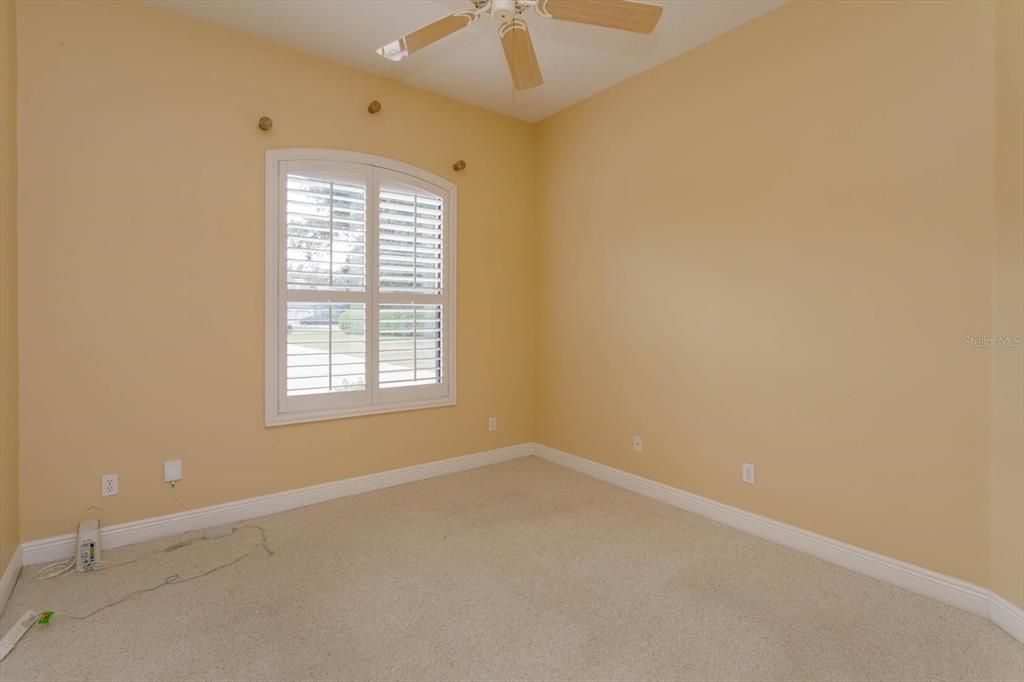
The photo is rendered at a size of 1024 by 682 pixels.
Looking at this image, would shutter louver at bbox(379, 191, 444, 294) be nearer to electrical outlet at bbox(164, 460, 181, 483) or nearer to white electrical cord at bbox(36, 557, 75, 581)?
electrical outlet at bbox(164, 460, 181, 483)

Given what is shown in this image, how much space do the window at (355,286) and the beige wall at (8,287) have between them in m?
1.14

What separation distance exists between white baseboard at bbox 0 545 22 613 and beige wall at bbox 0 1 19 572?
0.12 ft

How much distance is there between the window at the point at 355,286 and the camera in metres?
3.20

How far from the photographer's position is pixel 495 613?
212 cm

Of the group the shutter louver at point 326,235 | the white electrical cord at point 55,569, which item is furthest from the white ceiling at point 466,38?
the white electrical cord at point 55,569

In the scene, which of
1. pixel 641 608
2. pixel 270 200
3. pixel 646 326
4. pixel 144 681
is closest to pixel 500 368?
pixel 646 326

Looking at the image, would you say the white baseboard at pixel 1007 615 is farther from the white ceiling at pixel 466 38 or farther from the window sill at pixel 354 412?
the window sill at pixel 354 412

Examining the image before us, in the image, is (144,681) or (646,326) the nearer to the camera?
(144,681)

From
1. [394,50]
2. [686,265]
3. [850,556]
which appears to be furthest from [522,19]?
[850,556]

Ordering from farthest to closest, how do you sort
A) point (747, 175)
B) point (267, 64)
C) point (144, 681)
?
point (267, 64), point (747, 175), point (144, 681)

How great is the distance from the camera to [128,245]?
2729 mm

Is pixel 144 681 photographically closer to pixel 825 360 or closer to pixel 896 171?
pixel 825 360

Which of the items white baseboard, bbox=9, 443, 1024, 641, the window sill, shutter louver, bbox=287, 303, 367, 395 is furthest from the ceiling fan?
white baseboard, bbox=9, 443, 1024, 641

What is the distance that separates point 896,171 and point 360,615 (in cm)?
313
